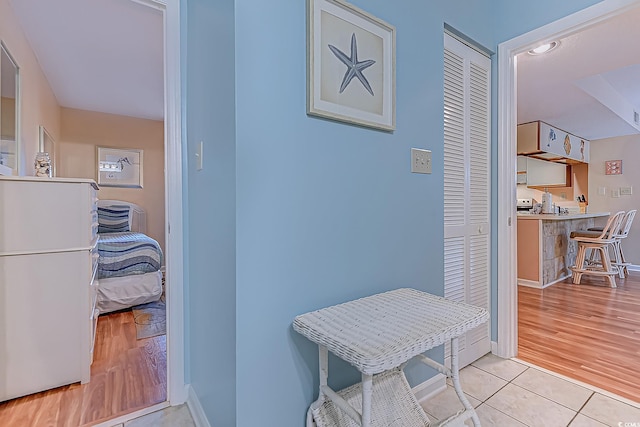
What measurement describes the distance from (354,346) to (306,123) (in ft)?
2.54

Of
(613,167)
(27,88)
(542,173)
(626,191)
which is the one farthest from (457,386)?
(613,167)

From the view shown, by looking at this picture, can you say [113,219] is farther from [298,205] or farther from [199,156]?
[298,205]

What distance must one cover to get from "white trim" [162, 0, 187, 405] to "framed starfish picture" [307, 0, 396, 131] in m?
0.81

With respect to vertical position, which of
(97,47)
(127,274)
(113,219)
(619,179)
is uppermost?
(97,47)

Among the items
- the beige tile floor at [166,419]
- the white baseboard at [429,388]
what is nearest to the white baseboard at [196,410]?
the beige tile floor at [166,419]

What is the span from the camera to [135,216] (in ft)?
15.1

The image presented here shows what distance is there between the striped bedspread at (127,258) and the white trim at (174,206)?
1.68 meters

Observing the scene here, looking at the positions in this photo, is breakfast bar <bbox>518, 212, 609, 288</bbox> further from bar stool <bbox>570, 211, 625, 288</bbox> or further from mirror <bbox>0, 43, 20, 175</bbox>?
mirror <bbox>0, 43, 20, 175</bbox>

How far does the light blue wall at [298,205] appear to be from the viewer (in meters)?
1.03

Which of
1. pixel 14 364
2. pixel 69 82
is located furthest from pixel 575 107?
pixel 69 82

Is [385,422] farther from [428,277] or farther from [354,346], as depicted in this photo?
[428,277]

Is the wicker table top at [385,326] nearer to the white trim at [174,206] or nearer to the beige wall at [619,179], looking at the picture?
the white trim at [174,206]

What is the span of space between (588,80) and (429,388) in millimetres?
3371

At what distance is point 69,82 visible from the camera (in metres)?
3.44
